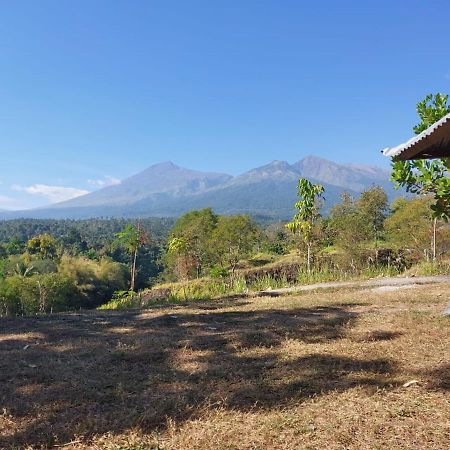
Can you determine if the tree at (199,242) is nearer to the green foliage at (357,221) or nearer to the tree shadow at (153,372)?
the green foliage at (357,221)

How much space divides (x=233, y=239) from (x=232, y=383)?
37.4 meters

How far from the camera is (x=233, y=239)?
41594 mm

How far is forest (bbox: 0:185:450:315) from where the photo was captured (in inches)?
617

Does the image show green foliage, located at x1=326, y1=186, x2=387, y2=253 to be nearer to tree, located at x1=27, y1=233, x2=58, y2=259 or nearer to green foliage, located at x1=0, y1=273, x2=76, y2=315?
green foliage, located at x1=0, y1=273, x2=76, y2=315

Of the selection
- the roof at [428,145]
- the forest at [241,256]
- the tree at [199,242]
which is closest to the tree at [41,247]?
the forest at [241,256]

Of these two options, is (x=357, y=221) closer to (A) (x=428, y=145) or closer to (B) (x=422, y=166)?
(B) (x=422, y=166)

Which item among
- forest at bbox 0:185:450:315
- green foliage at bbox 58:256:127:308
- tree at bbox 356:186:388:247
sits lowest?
green foliage at bbox 58:256:127:308

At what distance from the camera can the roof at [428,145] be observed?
3.99m

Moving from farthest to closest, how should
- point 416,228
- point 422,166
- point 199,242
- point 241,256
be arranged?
1. point 199,242
2. point 241,256
3. point 416,228
4. point 422,166

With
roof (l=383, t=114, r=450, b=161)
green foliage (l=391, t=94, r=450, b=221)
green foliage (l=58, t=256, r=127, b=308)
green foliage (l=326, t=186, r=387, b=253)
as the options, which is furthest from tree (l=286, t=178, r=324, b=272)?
green foliage (l=58, t=256, r=127, b=308)

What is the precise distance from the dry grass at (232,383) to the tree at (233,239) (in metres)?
34.2

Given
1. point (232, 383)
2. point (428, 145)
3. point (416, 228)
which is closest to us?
point (232, 383)

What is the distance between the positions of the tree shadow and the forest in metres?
5.60

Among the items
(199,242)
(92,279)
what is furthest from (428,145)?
(92,279)
